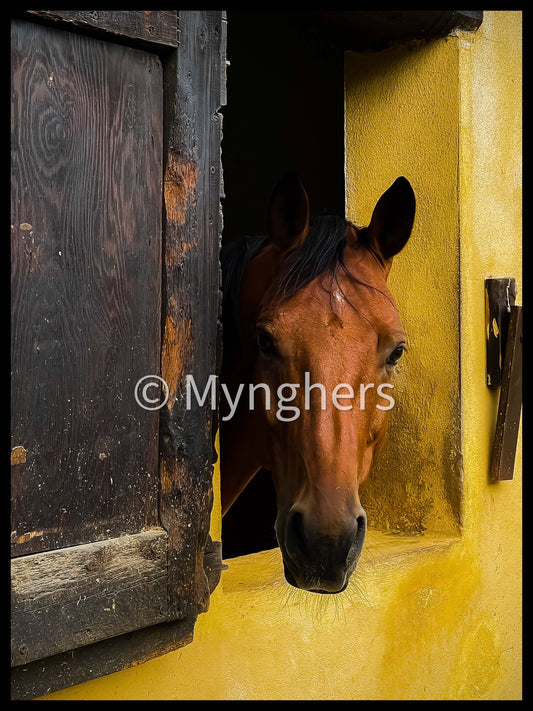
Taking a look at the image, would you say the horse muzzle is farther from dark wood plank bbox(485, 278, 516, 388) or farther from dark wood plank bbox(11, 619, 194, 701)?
dark wood plank bbox(485, 278, 516, 388)

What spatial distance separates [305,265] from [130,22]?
0.85 metres

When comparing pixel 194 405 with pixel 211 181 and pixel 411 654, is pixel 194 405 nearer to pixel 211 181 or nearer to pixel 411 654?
pixel 211 181

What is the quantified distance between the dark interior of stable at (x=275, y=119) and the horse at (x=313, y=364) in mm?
1819

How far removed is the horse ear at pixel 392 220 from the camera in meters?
2.40

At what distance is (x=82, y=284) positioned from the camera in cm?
170

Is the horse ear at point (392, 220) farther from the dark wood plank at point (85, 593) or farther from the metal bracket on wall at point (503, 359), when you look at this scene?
the dark wood plank at point (85, 593)

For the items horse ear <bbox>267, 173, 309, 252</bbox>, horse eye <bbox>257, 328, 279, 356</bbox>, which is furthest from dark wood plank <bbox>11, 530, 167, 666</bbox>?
horse ear <bbox>267, 173, 309, 252</bbox>

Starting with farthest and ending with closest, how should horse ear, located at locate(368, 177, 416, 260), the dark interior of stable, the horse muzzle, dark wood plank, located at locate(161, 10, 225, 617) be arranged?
the dark interior of stable
horse ear, located at locate(368, 177, 416, 260)
dark wood plank, located at locate(161, 10, 225, 617)
the horse muzzle

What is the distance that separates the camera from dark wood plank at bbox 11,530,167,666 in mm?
1586

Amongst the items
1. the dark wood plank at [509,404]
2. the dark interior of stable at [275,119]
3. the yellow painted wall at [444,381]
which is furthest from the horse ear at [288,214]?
the dark interior of stable at [275,119]

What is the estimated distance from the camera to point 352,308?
212 cm

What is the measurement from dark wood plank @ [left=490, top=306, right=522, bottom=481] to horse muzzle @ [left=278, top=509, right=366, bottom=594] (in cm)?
143

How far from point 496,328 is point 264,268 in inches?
46.4
